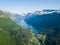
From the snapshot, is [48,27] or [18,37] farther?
[48,27]

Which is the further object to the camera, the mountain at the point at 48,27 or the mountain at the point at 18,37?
the mountain at the point at 48,27

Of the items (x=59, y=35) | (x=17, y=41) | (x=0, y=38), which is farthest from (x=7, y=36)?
(x=59, y=35)

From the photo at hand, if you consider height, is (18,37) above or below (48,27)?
above

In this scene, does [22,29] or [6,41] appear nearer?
[6,41]

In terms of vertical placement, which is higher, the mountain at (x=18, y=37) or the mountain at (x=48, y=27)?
the mountain at (x=18, y=37)

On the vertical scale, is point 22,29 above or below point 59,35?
above

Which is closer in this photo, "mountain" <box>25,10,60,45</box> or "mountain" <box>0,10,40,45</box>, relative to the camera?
"mountain" <box>0,10,40,45</box>

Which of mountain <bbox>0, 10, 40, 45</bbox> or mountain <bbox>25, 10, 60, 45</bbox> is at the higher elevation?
mountain <bbox>0, 10, 40, 45</bbox>

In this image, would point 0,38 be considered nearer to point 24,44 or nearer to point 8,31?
point 8,31

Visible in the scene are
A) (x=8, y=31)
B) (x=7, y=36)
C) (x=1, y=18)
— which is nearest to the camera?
(x=7, y=36)

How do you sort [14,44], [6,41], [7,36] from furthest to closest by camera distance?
[7,36] < [6,41] < [14,44]
